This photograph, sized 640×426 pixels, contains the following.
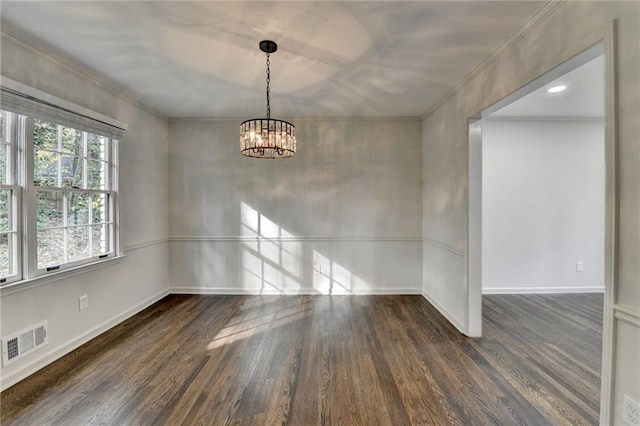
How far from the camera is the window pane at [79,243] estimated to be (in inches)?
108

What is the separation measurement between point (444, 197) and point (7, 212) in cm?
424

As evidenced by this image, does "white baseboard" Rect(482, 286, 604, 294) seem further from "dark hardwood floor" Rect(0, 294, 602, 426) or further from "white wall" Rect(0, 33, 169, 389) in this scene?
"white wall" Rect(0, 33, 169, 389)

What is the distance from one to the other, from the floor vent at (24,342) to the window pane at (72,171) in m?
1.27

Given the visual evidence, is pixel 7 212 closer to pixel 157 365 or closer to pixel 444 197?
pixel 157 365

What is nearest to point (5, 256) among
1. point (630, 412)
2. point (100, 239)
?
point (100, 239)

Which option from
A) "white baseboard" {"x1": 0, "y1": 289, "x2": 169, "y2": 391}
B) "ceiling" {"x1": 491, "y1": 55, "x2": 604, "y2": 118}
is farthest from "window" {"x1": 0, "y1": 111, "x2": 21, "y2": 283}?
"ceiling" {"x1": 491, "y1": 55, "x2": 604, "y2": 118}

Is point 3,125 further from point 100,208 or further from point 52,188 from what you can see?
point 100,208

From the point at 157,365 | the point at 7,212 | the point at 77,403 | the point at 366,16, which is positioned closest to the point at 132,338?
the point at 157,365

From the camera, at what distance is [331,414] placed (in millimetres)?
1842

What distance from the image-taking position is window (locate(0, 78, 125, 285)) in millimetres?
2219

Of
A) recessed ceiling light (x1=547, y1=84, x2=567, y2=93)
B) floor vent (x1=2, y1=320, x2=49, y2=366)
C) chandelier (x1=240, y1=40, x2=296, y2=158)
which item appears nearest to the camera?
floor vent (x1=2, y1=320, x2=49, y2=366)

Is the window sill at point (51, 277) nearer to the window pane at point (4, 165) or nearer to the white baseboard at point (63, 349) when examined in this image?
the white baseboard at point (63, 349)

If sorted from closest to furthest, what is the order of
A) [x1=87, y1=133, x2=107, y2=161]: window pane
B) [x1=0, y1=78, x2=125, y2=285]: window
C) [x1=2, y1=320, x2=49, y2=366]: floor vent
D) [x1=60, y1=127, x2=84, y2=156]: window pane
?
1. [x1=2, y1=320, x2=49, y2=366]: floor vent
2. [x1=0, y1=78, x2=125, y2=285]: window
3. [x1=60, y1=127, x2=84, y2=156]: window pane
4. [x1=87, y1=133, x2=107, y2=161]: window pane

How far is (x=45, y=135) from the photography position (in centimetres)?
249
